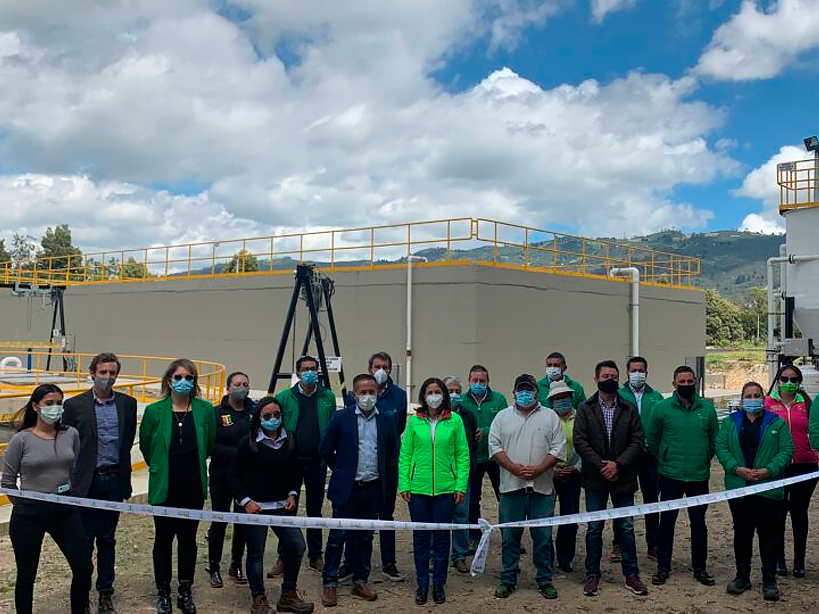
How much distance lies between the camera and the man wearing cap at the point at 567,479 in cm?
640

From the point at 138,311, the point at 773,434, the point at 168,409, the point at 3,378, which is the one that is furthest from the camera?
the point at 138,311

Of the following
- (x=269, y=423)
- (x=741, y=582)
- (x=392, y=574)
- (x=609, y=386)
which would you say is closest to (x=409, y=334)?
(x=392, y=574)

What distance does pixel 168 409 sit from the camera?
17.6ft

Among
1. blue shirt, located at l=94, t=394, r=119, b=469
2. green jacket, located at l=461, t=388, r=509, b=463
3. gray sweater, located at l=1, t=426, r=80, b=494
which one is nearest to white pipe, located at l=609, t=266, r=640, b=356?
green jacket, located at l=461, t=388, r=509, b=463

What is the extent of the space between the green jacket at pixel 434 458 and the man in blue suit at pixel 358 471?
0.22 metres

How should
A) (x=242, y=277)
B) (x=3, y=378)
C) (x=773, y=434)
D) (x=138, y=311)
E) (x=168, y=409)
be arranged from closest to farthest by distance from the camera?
1. (x=168, y=409)
2. (x=773, y=434)
3. (x=3, y=378)
4. (x=242, y=277)
5. (x=138, y=311)

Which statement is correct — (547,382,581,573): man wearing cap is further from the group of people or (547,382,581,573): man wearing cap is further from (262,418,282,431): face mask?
(262,418,282,431): face mask

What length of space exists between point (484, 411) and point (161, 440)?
311 cm

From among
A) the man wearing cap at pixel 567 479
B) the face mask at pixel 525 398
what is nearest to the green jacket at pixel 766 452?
the man wearing cap at pixel 567 479

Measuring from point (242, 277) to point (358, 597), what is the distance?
16.2 metres

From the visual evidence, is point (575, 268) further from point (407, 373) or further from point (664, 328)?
point (407, 373)

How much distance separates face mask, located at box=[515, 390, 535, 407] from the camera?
5.85m

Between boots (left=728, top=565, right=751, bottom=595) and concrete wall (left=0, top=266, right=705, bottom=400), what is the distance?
36.3ft

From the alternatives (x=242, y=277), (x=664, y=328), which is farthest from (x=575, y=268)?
(x=242, y=277)
